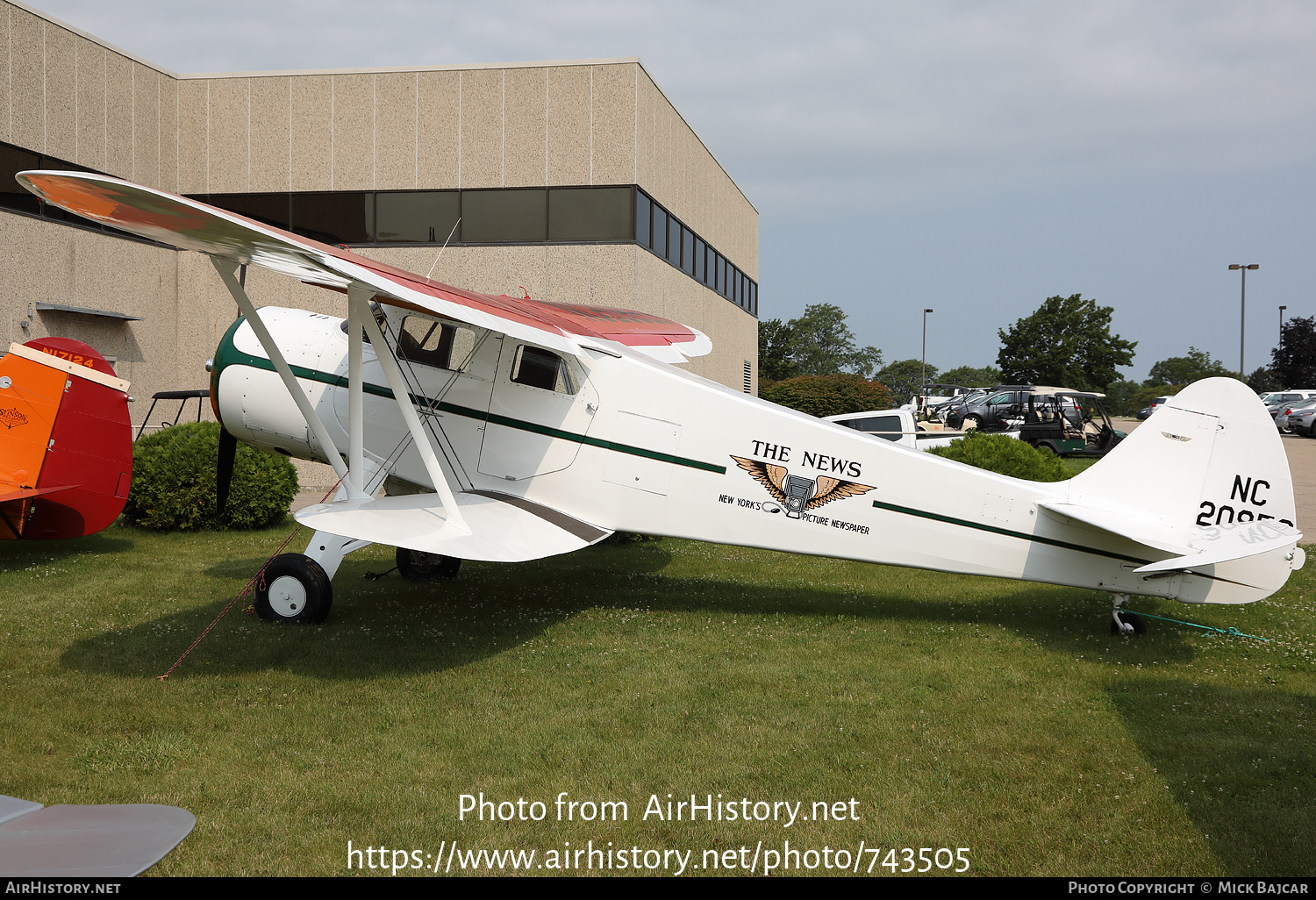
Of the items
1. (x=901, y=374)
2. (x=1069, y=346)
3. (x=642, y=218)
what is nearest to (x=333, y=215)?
(x=642, y=218)

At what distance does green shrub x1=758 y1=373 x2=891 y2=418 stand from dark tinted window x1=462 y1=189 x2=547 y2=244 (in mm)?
21875

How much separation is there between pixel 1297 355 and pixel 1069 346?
518 inches

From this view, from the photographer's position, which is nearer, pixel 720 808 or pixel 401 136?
pixel 720 808

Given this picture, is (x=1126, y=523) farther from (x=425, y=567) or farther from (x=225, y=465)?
(x=225, y=465)

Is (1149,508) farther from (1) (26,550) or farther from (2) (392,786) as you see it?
(1) (26,550)

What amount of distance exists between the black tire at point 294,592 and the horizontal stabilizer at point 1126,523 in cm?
564

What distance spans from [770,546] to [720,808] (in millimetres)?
3193

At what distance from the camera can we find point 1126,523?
20.6 feet

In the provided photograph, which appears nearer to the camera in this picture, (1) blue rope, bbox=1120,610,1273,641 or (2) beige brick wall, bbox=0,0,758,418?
(1) blue rope, bbox=1120,610,1273,641

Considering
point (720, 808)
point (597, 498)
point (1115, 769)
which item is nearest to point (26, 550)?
point (597, 498)

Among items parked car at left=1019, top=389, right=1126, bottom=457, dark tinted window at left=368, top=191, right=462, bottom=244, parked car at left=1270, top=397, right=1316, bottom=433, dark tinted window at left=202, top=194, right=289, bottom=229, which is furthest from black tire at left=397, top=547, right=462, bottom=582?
parked car at left=1270, top=397, right=1316, bottom=433

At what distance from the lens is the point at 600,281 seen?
53.0 ft

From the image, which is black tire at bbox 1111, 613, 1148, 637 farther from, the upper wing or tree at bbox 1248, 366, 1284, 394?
tree at bbox 1248, 366, 1284, 394

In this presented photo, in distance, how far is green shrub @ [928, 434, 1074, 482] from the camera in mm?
11883
